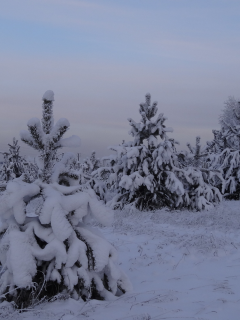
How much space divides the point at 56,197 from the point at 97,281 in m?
1.14

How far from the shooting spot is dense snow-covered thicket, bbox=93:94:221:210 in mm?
11445

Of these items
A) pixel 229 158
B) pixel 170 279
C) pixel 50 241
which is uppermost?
pixel 229 158

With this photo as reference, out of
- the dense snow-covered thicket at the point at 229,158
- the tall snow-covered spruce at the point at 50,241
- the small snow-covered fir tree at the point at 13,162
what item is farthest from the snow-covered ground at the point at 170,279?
the small snow-covered fir tree at the point at 13,162

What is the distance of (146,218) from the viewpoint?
9703mm

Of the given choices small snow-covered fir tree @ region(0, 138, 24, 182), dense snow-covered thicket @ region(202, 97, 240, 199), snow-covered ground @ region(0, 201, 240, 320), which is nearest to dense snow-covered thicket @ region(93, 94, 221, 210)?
snow-covered ground @ region(0, 201, 240, 320)

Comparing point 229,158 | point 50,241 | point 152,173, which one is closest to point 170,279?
point 50,241

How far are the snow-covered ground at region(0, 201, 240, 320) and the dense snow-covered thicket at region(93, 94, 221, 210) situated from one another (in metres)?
3.58

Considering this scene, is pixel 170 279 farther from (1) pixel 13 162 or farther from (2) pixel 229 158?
(1) pixel 13 162

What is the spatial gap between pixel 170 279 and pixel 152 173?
305 inches

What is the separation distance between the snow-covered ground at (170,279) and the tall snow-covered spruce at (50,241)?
0.65 ft

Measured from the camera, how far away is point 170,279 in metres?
4.27

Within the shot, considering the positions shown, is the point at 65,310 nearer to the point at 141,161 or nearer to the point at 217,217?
the point at 217,217

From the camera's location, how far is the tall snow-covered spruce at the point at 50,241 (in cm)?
319

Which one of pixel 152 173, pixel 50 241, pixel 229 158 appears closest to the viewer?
pixel 50 241
